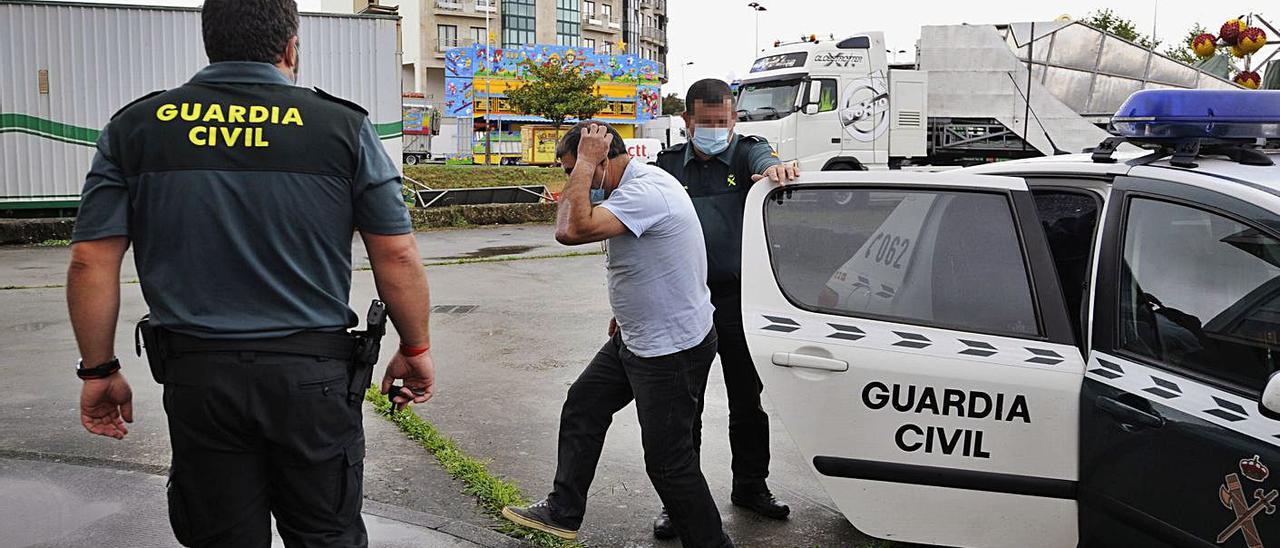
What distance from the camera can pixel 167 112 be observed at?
2510mm

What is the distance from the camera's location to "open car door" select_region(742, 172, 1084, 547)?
3279 millimetres

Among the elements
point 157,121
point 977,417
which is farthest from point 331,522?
point 977,417

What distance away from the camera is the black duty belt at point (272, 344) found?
2502mm

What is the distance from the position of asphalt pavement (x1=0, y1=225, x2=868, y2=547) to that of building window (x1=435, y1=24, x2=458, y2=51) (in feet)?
230

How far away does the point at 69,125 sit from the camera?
15.6 metres

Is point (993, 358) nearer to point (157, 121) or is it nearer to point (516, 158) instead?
point (157, 121)

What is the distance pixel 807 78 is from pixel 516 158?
36.4 m

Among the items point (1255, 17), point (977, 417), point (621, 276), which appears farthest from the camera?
point (1255, 17)

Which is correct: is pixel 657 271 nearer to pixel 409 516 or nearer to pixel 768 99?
pixel 409 516

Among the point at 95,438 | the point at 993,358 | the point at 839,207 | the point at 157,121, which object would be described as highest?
the point at 157,121

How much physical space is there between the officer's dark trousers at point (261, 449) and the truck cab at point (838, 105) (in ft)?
54.6

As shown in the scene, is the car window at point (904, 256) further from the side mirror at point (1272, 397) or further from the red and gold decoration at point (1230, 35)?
the red and gold decoration at point (1230, 35)

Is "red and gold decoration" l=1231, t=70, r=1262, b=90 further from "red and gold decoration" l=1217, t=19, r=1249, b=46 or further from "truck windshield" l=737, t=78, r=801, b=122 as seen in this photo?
"truck windshield" l=737, t=78, r=801, b=122

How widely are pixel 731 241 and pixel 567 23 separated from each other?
80.1 metres
